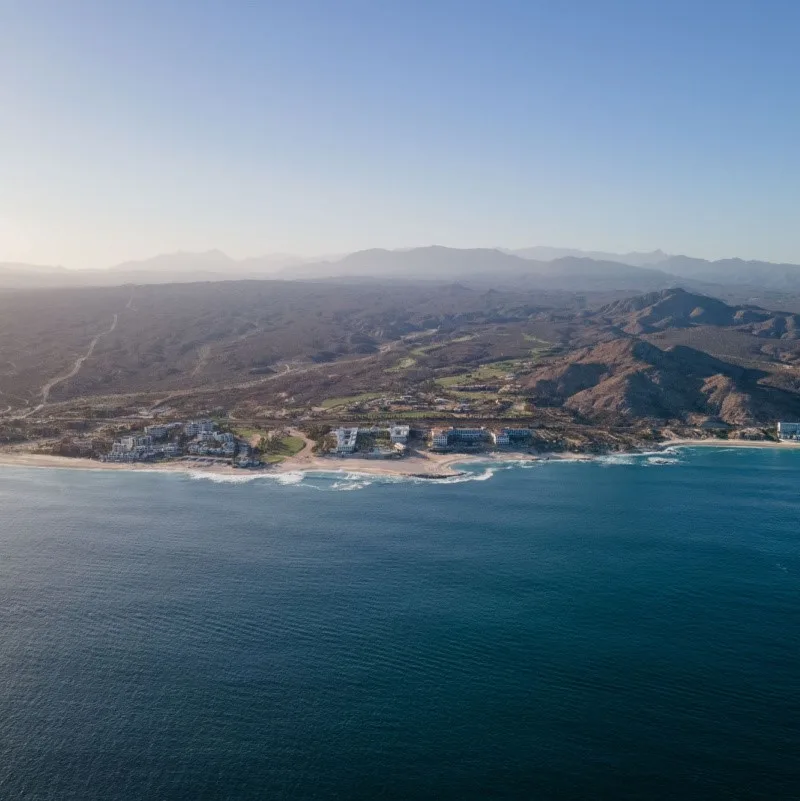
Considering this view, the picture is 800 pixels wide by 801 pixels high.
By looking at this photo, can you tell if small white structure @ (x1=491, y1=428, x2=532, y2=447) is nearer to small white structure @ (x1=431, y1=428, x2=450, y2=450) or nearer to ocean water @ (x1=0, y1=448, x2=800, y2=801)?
small white structure @ (x1=431, y1=428, x2=450, y2=450)

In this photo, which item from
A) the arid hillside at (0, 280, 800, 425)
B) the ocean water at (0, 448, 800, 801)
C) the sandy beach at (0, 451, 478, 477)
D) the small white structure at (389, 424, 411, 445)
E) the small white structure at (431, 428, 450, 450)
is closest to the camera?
the ocean water at (0, 448, 800, 801)

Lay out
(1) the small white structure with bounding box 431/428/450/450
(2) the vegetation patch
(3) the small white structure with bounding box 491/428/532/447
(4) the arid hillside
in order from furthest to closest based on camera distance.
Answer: (2) the vegetation patch < (4) the arid hillside < (3) the small white structure with bounding box 491/428/532/447 < (1) the small white structure with bounding box 431/428/450/450

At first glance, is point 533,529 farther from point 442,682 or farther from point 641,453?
point 641,453

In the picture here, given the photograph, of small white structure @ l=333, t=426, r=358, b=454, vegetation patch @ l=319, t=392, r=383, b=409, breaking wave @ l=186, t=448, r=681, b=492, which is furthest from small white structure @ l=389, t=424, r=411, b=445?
vegetation patch @ l=319, t=392, r=383, b=409

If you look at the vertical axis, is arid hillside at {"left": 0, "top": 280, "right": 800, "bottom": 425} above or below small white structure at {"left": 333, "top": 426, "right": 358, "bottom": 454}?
above

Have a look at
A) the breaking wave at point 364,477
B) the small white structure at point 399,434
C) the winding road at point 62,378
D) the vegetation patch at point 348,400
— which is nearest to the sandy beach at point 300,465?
the breaking wave at point 364,477

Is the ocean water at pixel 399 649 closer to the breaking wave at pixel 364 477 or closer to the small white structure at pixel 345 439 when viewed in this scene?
the breaking wave at pixel 364 477
